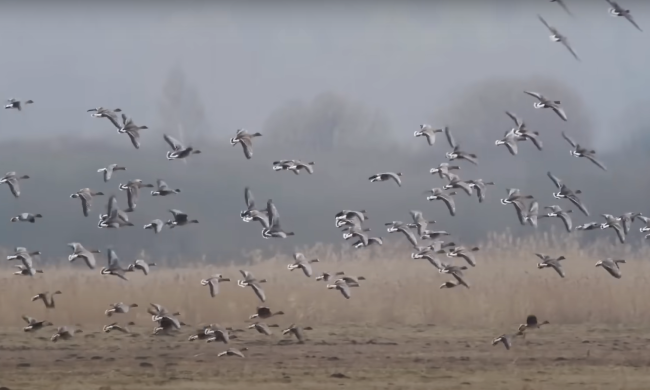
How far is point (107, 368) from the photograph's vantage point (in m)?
11.5

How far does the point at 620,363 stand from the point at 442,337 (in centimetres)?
228

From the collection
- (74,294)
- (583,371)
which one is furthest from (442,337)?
(74,294)

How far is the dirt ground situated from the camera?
11156 mm

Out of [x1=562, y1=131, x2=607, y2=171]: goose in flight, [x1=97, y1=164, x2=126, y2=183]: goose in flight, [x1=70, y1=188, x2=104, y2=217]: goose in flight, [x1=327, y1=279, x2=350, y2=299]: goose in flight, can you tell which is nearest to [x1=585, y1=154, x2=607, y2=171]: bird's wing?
[x1=562, y1=131, x2=607, y2=171]: goose in flight

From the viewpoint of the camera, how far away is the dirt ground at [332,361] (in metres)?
11.2

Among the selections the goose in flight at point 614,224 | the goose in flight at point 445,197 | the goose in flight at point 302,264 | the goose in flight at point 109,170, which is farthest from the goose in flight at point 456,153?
the goose in flight at point 109,170

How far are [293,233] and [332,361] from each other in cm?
181

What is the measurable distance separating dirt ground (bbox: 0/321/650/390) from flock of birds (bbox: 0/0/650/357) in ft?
0.71

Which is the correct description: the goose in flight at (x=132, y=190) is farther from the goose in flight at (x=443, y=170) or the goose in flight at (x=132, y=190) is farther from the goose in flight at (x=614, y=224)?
the goose in flight at (x=614, y=224)

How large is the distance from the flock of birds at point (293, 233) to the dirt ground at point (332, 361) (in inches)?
8.5

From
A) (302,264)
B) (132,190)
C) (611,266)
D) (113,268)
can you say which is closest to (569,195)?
(611,266)

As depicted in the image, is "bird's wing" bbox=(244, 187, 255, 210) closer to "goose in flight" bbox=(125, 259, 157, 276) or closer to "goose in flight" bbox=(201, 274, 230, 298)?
"goose in flight" bbox=(201, 274, 230, 298)

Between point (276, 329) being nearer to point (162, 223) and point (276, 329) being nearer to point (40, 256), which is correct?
point (162, 223)

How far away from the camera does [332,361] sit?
11.7 meters
